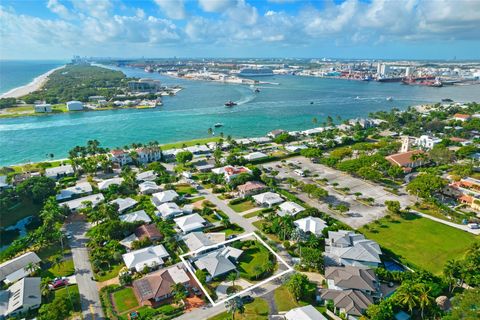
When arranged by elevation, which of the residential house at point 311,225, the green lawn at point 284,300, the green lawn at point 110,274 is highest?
the residential house at point 311,225

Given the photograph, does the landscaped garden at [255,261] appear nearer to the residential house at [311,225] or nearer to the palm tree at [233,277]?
the palm tree at [233,277]

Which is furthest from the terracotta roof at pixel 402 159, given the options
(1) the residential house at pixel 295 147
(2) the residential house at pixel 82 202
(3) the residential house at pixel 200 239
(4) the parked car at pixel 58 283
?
(4) the parked car at pixel 58 283

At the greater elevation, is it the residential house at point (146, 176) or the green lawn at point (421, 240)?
the residential house at point (146, 176)

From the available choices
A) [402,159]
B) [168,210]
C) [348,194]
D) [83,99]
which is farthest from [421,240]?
[83,99]

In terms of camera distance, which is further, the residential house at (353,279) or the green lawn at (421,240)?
the green lawn at (421,240)

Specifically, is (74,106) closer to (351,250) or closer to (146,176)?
(146,176)


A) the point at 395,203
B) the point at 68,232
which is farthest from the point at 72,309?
the point at 395,203

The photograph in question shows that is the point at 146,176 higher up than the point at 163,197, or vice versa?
the point at 146,176
